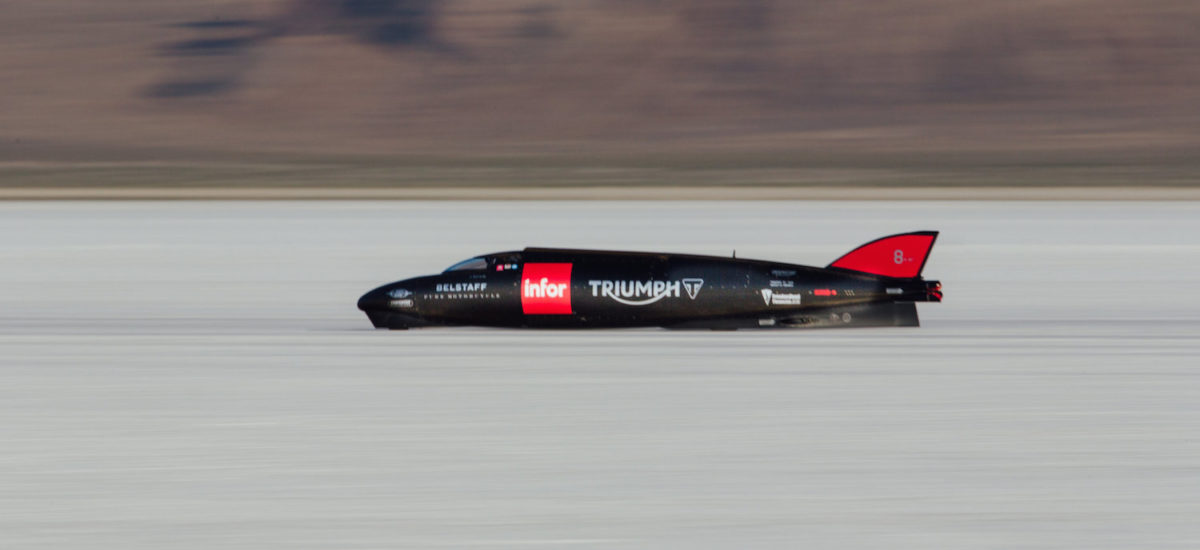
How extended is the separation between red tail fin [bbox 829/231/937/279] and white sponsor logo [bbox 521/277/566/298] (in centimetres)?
243

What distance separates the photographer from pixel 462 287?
1470cm

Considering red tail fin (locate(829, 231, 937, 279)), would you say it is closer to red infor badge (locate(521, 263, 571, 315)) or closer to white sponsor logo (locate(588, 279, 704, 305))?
white sponsor logo (locate(588, 279, 704, 305))

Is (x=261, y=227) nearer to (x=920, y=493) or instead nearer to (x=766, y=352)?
(x=766, y=352)

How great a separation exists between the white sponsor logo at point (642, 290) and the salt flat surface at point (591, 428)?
0.36 metres

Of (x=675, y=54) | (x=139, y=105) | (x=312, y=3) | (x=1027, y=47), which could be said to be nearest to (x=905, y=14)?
(x=1027, y=47)

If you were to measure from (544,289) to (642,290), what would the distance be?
0.87m

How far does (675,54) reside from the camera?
10775cm

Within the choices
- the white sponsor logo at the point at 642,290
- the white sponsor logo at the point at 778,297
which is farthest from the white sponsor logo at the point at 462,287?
the white sponsor logo at the point at 778,297

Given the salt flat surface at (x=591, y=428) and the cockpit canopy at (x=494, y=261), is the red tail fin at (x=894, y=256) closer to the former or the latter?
the salt flat surface at (x=591, y=428)

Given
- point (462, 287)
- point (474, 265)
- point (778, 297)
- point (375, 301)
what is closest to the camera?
point (778, 297)

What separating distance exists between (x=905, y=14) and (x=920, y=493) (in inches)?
4152

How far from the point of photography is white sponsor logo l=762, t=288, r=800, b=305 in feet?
47.4

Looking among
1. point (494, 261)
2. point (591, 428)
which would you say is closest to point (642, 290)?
point (494, 261)

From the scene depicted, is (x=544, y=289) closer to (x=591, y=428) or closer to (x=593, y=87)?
(x=591, y=428)
